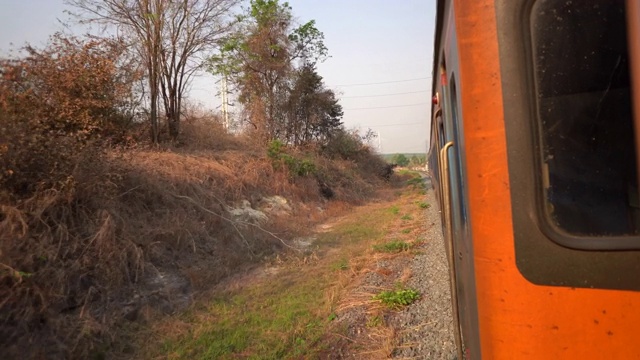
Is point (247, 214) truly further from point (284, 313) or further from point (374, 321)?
point (374, 321)

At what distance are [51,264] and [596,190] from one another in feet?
18.8

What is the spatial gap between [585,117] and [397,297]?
4.44 meters

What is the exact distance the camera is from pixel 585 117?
129cm

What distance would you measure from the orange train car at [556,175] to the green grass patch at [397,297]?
404 centimetres

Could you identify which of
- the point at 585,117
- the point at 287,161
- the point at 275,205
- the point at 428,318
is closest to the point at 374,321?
the point at 428,318

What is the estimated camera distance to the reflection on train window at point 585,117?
1.25 metres

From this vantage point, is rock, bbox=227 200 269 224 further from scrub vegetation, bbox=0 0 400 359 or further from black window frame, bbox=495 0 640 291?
black window frame, bbox=495 0 640 291

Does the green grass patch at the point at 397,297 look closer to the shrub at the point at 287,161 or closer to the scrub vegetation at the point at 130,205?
the scrub vegetation at the point at 130,205

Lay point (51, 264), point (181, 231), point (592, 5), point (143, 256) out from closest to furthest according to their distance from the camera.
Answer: point (592, 5), point (51, 264), point (143, 256), point (181, 231)

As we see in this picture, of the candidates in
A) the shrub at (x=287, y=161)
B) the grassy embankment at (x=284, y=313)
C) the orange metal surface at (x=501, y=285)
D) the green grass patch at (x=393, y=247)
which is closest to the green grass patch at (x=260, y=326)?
the grassy embankment at (x=284, y=313)

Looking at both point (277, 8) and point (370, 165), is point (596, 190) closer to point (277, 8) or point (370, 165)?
point (277, 8)

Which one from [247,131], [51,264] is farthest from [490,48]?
[247,131]

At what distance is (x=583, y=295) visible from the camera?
4.13 ft

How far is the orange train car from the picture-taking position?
4.07 feet
